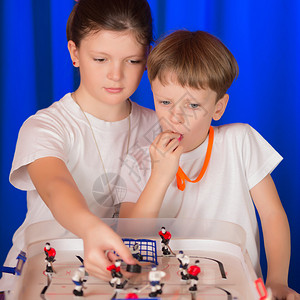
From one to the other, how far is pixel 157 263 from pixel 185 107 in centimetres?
44

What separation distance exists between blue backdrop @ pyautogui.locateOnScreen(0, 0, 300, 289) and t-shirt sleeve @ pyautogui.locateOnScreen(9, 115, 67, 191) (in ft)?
2.14

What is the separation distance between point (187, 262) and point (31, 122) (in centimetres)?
63

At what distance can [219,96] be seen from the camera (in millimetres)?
1271

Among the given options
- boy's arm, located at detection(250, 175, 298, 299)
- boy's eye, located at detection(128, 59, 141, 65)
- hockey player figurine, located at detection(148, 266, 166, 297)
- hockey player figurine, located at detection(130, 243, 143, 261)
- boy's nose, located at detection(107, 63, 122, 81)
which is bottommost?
boy's arm, located at detection(250, 175, 298, 299)

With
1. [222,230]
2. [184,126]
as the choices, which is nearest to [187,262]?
[222,230]

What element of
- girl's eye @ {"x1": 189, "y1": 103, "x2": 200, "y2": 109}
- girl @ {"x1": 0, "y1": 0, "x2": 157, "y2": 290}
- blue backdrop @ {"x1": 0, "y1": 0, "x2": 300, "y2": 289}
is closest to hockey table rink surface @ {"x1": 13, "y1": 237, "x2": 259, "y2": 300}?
girl @ {"x1": 0, "y1": 0, "x2": 157, "y2": 290}

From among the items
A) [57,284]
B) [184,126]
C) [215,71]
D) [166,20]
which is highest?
[166,20]

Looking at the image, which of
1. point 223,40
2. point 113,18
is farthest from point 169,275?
point 223,40

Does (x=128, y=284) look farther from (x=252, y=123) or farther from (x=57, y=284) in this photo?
(x=252, y=123)

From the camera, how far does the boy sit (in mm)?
1197

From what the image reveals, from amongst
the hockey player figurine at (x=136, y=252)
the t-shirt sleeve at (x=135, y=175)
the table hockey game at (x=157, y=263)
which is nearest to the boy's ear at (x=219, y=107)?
the t-shirt sleeve at (x=135, y=175)

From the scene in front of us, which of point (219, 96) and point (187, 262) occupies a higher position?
point (219, 96)

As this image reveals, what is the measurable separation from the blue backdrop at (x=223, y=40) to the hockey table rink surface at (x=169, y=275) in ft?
3.43

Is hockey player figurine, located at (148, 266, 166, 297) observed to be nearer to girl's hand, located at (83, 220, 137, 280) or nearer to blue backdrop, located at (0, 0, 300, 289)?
girl's hand, located at (83, 220, 137, 280)
